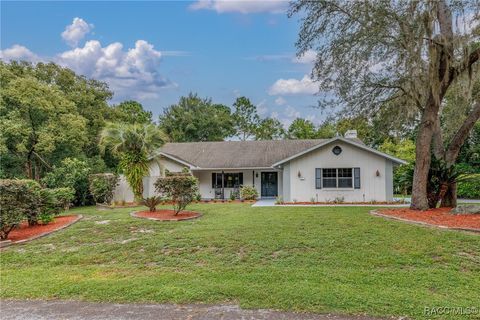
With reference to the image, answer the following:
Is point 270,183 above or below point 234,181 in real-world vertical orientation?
below

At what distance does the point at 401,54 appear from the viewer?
36.7ft

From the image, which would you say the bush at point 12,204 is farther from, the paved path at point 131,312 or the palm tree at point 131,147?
the palm tree at point 131,147

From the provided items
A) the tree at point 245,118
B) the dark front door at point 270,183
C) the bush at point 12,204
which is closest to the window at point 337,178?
the dark front door at point 270,183

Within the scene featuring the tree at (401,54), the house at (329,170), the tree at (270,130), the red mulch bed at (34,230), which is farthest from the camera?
the tree at (270,130)

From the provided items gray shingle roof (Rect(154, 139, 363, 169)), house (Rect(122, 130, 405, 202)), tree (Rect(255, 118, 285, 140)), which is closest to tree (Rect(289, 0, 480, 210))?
house (Rect(122, 130, 405, 202))

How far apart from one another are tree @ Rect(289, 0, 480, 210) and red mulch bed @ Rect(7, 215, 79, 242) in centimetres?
1076

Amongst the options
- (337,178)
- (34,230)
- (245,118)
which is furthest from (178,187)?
(245,118)

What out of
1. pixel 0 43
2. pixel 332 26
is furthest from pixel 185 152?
pixel 332 26

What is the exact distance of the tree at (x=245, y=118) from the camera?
45094mm

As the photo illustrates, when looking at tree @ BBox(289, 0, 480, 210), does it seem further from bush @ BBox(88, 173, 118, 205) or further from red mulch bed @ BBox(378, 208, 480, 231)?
bush @ BBox(88, 173, 118, 205)

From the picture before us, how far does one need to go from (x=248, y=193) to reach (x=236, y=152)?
4.22 meters

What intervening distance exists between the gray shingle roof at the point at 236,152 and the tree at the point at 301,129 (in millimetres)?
15447

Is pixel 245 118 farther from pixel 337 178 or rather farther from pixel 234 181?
pixel 337 178

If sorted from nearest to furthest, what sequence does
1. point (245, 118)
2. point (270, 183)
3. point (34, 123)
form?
point (34, 123) < point (270, 183) < point (245, 118)
